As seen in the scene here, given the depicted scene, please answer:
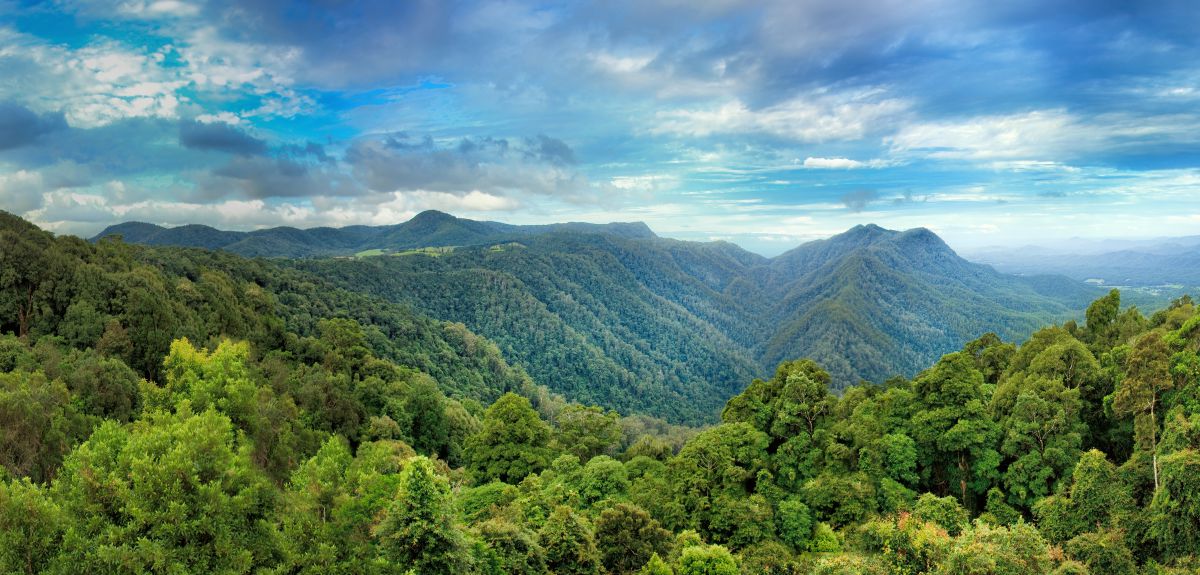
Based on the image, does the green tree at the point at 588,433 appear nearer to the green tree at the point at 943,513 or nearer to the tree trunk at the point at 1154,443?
the green tree at the point at 943,513

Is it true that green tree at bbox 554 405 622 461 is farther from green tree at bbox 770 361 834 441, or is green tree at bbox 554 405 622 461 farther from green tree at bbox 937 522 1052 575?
green tree at bbox 937 522 1052 575

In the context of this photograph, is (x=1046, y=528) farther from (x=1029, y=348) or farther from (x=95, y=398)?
(x=95, y=398)

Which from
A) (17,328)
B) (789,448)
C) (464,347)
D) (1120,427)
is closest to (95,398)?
(17,328)

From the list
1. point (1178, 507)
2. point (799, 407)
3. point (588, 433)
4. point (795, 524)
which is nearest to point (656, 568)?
point (795, 524)

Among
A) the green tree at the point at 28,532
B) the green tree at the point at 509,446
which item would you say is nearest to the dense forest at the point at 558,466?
the green tree at the point at 28,532

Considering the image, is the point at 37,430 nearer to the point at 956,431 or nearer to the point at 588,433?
the point at 588,433
